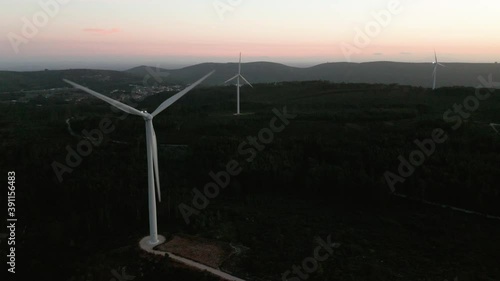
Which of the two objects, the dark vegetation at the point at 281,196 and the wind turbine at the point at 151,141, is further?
the dark vegetation at the point at 281,196

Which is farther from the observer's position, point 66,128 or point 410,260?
point 66,128

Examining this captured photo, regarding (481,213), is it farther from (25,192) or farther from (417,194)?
(25,192)

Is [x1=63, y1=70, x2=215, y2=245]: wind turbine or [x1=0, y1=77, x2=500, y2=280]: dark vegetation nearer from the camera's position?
[x1=63, y1=70, x2=215, y2=245]: wind turbine

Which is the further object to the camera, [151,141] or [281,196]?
[281,196]

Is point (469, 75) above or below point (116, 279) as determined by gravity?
above

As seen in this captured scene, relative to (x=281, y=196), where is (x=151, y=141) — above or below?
above

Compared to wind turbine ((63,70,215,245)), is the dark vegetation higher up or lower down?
lower down

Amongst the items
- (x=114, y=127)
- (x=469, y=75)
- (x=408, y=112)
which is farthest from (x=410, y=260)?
(x=469, y=75)

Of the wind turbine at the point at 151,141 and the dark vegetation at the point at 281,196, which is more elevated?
the wind turbine at the point at 151,141
